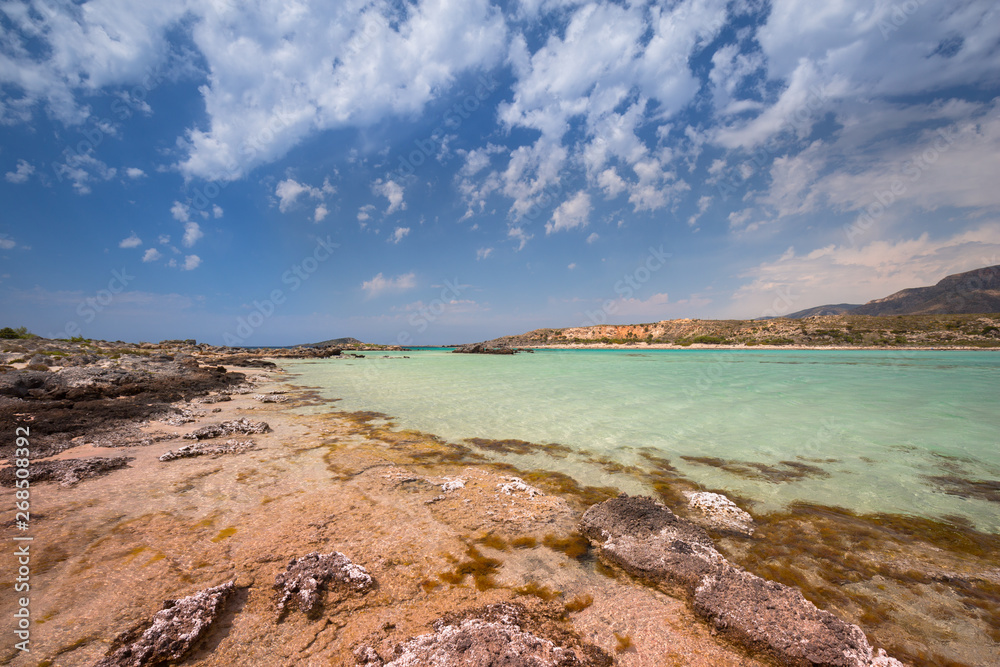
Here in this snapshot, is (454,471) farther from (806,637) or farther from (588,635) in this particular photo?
(806,637)

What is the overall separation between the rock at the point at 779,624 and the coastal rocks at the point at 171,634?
3.33m

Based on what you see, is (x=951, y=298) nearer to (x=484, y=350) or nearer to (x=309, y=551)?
(x=484, y=350)

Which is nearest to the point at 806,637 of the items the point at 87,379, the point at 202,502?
the point at 202,502

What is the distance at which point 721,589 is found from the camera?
2523mm

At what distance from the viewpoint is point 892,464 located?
553cm

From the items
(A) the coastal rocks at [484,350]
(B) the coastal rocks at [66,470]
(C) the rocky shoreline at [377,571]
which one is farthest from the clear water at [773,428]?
(A) the coastal rocks at [484,350]

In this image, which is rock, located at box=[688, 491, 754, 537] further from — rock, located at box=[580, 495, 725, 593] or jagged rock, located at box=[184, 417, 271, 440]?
jagged rock, located at box=[184, 417, 271, 440]

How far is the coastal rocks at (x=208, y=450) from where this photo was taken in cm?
525

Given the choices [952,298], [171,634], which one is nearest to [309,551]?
[171,634]

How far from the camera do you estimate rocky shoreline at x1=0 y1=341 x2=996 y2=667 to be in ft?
6.73

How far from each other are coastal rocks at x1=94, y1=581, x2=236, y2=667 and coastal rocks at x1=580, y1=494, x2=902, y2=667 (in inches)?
119

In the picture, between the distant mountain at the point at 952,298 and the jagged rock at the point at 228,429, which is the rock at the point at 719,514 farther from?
the distant mountain at the point at 952,298

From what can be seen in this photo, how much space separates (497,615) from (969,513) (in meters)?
6.02

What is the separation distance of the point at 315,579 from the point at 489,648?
147cm
